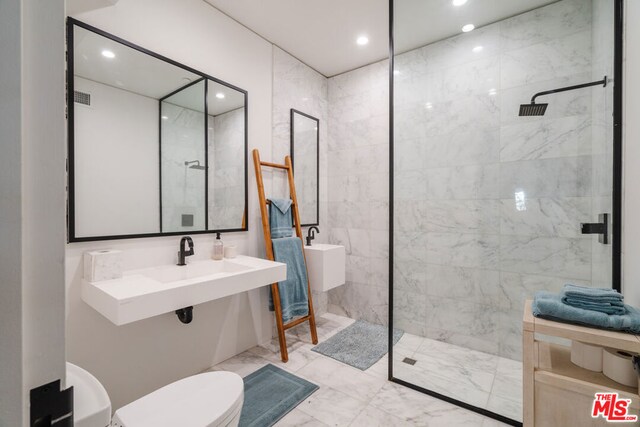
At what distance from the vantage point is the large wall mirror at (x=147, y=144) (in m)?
1.51

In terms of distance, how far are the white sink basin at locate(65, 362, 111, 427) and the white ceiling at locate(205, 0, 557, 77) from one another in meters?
2.31

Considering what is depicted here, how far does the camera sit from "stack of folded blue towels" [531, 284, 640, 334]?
1038 mm

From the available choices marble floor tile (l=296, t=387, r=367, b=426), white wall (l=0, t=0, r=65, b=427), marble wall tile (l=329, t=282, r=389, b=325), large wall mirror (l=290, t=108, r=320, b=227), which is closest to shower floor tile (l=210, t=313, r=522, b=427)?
marble floor tile (l=296, t=387, r=367, b=426)

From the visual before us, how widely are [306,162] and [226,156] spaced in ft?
3.05

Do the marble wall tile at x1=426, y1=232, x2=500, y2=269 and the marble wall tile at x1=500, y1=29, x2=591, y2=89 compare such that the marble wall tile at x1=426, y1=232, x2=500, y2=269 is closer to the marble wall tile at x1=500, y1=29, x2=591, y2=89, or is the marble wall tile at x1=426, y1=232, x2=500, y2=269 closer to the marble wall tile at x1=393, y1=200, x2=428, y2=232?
the marble wall tile at x1=393, y1=200, x2=428, y2=232

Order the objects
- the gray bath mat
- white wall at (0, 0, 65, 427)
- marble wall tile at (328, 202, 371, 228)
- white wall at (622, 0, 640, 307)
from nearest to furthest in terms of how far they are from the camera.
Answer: white wall at (0, 0, 65, 427), white wall at (622, 0, 640, 307), the gray bath mat, marble wall tile at (328, 202, 371, 228)

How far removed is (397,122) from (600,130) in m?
1.19

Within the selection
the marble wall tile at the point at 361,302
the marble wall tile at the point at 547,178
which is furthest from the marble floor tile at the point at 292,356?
the marble wall tile at the point at 547,178

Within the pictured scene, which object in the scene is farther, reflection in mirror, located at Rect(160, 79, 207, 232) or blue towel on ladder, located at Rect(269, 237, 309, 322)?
blue towel on ladder, located at Rect(269, 237, 309, 322)

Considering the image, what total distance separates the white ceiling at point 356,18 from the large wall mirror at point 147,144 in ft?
1.92

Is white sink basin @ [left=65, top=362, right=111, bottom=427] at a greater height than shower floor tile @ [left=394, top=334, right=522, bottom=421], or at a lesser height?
greater

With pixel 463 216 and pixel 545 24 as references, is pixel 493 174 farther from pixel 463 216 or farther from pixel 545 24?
pixel 545 24

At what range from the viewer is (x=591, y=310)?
3.66 ft

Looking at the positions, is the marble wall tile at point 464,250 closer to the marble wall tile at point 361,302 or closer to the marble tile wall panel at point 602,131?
the marble tile wall panel at point 602,131
